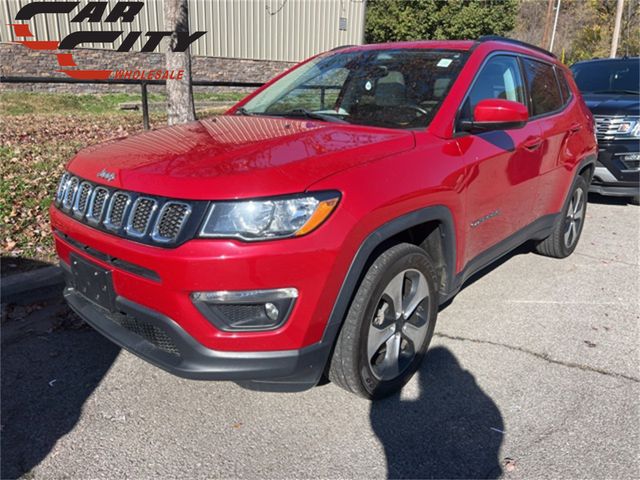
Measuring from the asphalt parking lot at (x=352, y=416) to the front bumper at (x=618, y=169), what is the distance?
3.54m

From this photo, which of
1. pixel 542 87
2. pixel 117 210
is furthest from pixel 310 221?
pixel 542 87

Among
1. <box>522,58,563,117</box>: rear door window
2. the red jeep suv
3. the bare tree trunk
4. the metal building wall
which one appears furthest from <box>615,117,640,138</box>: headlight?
the metal building wall

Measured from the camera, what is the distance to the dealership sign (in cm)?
1543

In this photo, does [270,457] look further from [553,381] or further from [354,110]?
[354,110]

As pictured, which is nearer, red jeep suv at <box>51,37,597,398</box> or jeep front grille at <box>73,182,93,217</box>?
red jeep suv at <box>51,37,597,398</box>

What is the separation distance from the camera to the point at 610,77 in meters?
7.83

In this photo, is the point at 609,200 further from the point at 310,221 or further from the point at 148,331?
the point at 148,331

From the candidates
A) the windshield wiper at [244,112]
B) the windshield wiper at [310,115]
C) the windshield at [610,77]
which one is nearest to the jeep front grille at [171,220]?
the windshield wiper at [310,115]

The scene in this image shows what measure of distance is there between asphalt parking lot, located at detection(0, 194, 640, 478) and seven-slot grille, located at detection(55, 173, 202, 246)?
3.23 feet

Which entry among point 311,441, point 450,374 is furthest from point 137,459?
point 450,374

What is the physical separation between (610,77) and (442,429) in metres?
7.15

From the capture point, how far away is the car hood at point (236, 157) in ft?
7.12

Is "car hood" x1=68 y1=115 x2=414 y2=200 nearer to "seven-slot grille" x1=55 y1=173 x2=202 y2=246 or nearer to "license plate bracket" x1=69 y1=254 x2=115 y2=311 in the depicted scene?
"seven-slot grille" x1=55 y1=173 x2=202 y2=246

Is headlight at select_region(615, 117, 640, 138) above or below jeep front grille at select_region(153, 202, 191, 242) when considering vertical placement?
below
